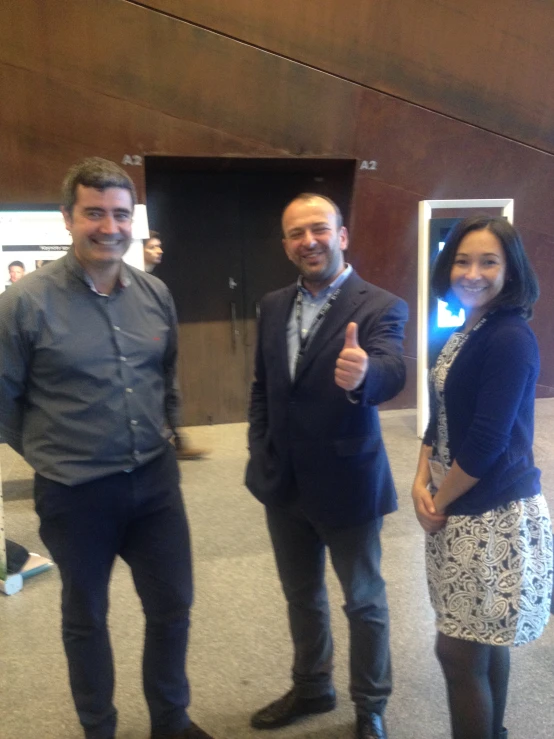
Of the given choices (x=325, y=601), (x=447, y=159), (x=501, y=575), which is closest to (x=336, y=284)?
(x=501, y=575)

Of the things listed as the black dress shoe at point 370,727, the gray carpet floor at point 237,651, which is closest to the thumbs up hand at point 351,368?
the black dress shoe at point 370,727

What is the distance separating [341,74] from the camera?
5.19 m

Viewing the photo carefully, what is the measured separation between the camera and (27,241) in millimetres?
4191

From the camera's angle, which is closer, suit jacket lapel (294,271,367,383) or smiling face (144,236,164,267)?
suit jacket lapel (294,271,367,383)

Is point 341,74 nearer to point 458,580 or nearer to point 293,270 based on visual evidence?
point 293,270

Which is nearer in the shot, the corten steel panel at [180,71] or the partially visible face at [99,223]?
the partially visible face at [99,223]

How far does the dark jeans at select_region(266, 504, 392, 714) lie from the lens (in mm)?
1807

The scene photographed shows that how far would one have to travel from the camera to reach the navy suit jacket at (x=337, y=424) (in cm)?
175

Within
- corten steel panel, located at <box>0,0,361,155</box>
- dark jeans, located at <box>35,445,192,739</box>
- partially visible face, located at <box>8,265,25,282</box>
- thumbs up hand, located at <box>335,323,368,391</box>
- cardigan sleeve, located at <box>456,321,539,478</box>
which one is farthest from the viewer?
Answer: corten steel panel, located at <box>0,0,361,155</box>

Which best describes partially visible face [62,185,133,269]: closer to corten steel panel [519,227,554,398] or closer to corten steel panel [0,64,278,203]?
corten steel panel [0,64,278,203]

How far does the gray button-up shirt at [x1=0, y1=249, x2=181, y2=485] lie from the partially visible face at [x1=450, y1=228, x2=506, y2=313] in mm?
836

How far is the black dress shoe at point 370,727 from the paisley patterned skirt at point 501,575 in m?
0.53

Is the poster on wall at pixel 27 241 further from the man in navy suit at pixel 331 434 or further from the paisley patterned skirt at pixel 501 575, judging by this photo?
the paisley patterned skirt at pixel 501 575

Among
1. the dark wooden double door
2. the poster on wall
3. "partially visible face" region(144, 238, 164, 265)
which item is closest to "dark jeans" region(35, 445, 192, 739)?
the poster on wall
